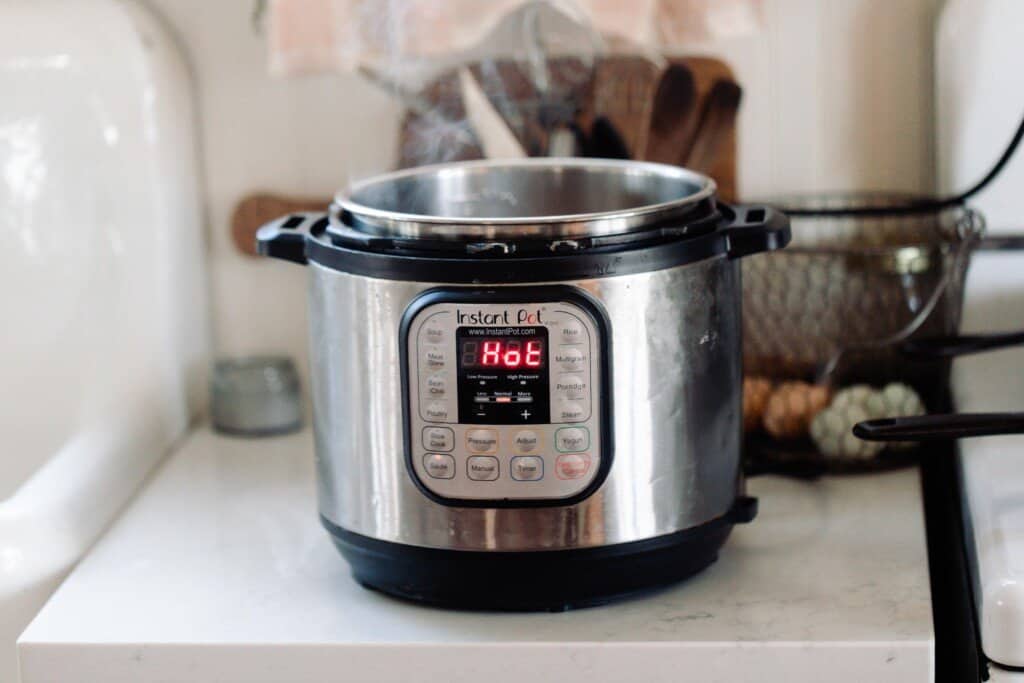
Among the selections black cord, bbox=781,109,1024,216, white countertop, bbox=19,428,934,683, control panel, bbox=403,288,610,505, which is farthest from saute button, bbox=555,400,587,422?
black cord, bbox=781,109,1024,216

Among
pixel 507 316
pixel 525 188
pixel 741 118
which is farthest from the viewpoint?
pixel 741 118

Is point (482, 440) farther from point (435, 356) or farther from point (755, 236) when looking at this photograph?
point (755, 236)

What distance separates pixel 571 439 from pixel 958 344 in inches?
16.5

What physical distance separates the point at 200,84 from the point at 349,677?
2.28 feet

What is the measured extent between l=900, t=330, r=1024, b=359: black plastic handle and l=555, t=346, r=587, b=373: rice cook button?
394 mm

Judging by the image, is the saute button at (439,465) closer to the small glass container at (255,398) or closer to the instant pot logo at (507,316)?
the instant pot logo at (507,316)

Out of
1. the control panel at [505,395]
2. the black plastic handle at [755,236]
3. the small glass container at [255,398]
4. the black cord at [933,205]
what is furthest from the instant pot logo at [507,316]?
the small glass container at [255,398]

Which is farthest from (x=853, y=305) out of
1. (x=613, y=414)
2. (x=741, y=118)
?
(x=613, y=414)

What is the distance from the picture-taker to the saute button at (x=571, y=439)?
82cm

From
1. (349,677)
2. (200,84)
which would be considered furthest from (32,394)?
(349,677)

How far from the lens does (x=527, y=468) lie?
2.71 ft

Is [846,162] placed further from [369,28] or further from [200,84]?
[200,84]

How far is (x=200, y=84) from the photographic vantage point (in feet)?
4.36

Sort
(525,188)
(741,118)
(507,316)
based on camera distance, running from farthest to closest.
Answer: (741,118) → (525,188) → (507,316)
